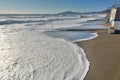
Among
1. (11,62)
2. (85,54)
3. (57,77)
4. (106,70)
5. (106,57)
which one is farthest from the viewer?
(85,54)

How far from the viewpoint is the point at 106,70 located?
8.06 meters

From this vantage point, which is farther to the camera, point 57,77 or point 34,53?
point 34,53

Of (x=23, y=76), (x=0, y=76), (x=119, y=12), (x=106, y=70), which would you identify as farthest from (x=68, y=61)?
(x=119, y=12)

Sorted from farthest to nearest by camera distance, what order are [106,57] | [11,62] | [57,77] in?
1. [106,57]
2. [11,62]
3. [57,77]

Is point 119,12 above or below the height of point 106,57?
above

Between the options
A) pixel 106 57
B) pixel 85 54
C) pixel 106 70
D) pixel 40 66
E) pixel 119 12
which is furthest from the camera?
pixel 119 12

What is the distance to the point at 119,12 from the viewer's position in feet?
75.0

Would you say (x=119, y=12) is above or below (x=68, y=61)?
above

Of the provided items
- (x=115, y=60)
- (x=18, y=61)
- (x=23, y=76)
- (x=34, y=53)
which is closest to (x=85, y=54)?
(x=115, y=60)

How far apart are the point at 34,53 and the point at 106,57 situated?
421 centimetres

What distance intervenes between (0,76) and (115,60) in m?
5.57

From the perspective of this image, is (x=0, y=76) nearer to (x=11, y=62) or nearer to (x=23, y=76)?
(x=23, y=76)

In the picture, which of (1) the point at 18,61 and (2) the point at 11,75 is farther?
(1) the point at 18,61

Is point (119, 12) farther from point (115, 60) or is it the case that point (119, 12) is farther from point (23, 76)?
point (23, 76)
